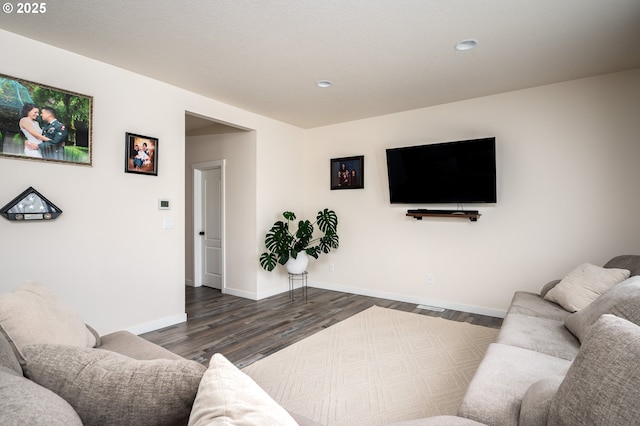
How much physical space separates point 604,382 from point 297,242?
14.2ft

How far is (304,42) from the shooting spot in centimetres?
286

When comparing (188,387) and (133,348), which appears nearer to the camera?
(188,387)

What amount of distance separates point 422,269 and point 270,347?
2480 millimetres

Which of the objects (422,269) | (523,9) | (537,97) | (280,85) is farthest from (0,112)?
(537,97)

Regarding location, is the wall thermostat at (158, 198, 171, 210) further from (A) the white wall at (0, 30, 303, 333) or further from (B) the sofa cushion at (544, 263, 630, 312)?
(B) the sofa cushion at (544, 263, 630, 312)

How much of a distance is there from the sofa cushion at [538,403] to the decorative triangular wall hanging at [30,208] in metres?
3.57

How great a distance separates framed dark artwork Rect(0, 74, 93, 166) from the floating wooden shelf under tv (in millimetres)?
3827

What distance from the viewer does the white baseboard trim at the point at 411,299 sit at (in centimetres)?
423

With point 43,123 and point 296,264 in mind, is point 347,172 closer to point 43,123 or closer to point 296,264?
point 296,264

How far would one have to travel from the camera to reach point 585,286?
271 cm

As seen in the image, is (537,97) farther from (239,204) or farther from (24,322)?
(24,322)

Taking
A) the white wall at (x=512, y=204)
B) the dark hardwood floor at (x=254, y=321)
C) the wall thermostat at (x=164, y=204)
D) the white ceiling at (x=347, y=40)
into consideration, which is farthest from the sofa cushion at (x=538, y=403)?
the wall thermostat at (x=164, y=204)

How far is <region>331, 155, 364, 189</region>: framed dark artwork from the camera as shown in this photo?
5.27 meters

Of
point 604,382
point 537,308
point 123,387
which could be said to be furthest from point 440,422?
point 537,308
